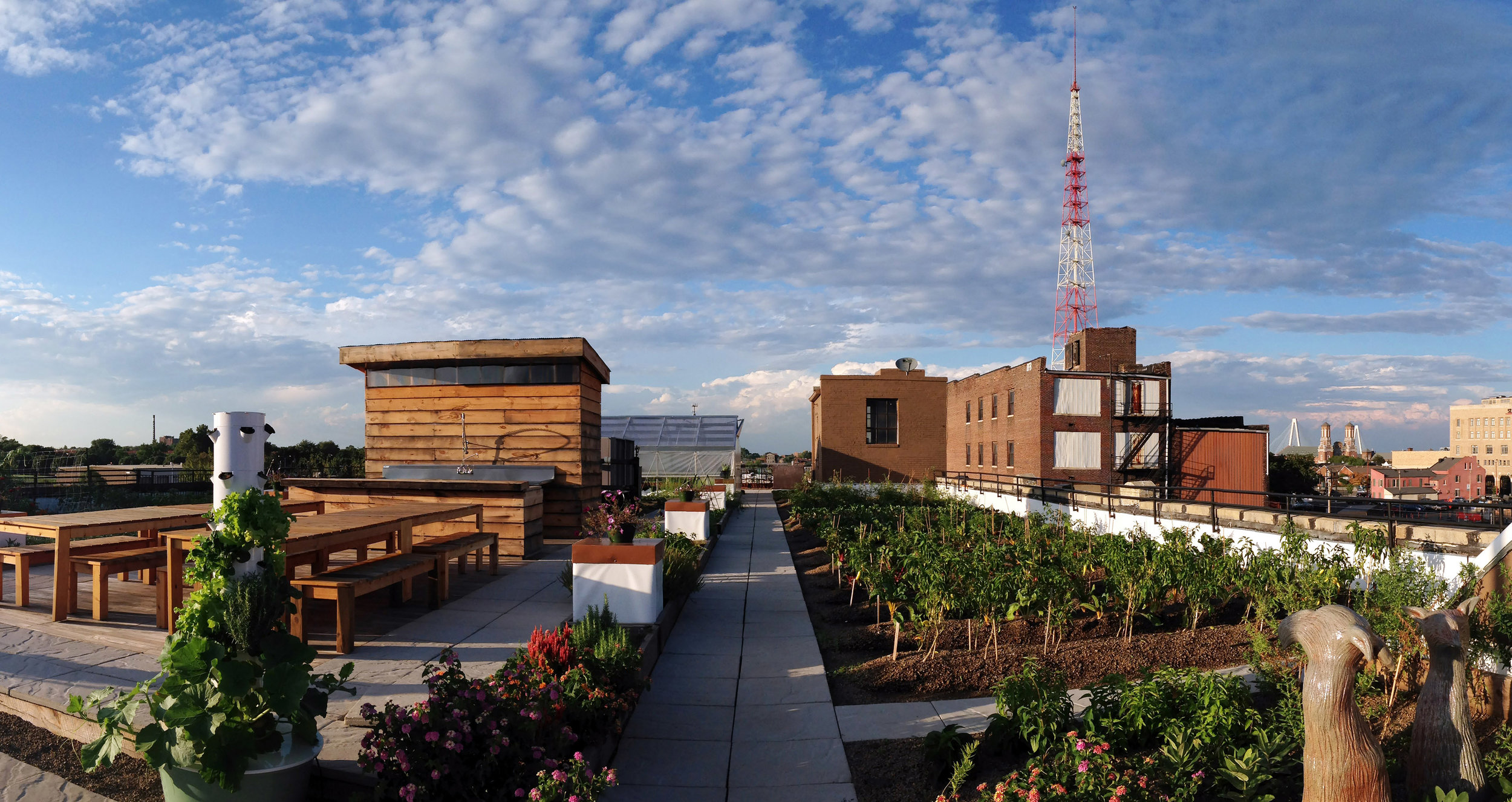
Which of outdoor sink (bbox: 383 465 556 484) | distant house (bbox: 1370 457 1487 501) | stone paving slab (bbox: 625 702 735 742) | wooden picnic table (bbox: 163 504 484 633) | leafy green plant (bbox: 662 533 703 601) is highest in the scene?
outdoor sink (bbox: 383 465 556 484)

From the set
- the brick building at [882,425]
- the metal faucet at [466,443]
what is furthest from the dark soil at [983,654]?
the brick building at [882,425]

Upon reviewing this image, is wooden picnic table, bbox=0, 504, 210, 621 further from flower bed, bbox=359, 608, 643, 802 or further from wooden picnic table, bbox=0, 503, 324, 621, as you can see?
flower bed, bbox=359, 608, 643, 802

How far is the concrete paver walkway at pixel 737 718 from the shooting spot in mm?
4391

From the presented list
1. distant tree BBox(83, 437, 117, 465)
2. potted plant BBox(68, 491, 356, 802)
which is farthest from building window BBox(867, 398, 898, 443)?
distant tree BBox(83, 437, 117, 465)

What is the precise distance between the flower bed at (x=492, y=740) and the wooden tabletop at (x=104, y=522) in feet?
16.5

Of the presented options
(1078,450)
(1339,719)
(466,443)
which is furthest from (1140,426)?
(1339,719)

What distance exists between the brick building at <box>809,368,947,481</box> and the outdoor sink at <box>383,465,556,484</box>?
3093cm

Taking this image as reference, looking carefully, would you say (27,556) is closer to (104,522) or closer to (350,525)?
(104,522)

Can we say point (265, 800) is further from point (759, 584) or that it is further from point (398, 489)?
point (398, 489)

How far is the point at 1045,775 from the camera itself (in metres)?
3.78

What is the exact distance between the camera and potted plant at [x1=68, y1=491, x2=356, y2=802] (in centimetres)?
338

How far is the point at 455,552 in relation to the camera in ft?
28.4

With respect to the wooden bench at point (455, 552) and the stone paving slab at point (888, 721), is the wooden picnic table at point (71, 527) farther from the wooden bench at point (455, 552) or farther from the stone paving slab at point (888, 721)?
the stone paving slab at point (888, 721)

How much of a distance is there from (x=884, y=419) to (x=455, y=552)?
37107 millimetres
